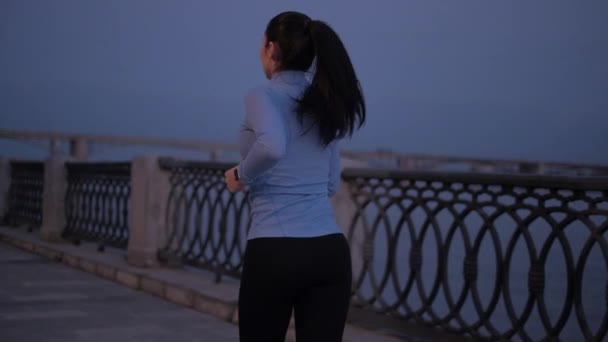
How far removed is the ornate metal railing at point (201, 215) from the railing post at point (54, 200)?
3.01 meters

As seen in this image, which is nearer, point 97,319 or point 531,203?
point 531,203

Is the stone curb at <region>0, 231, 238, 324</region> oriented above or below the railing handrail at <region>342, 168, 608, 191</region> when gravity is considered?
below

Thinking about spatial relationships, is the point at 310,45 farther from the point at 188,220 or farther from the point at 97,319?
the point at 188,220

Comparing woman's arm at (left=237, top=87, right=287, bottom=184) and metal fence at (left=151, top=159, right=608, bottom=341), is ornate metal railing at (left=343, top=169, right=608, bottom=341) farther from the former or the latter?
woman's arm at (left=237, top=87, right=287, bottom=184)

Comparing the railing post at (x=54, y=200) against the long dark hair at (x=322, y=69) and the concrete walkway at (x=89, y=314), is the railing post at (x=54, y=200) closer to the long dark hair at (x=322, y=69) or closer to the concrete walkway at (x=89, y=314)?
the concrete walkway at (x=89, y=314)

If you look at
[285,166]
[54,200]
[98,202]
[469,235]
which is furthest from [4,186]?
[285,166]

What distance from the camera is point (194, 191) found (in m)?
6.87

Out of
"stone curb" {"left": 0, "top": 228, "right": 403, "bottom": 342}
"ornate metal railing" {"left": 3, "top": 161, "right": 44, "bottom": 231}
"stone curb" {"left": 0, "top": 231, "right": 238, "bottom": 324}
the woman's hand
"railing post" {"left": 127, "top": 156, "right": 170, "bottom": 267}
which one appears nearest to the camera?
the woman's hand

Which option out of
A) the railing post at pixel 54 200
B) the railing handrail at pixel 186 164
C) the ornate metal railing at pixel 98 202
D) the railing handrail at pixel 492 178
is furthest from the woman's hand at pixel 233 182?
the railing post at pixel 54 200

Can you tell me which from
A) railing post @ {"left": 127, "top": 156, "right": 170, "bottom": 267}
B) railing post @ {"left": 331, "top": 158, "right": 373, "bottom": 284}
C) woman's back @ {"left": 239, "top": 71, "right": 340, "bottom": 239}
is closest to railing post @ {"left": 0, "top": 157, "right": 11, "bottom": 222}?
railing post @ {"left": 127, "top": 156, "right": 170, "bottom": 267}

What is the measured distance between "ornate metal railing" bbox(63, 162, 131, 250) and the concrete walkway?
A: 117 cm

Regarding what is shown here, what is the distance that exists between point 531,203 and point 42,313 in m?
3.49

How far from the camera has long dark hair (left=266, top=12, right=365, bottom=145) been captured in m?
2.02

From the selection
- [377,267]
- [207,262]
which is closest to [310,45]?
[207,262]
